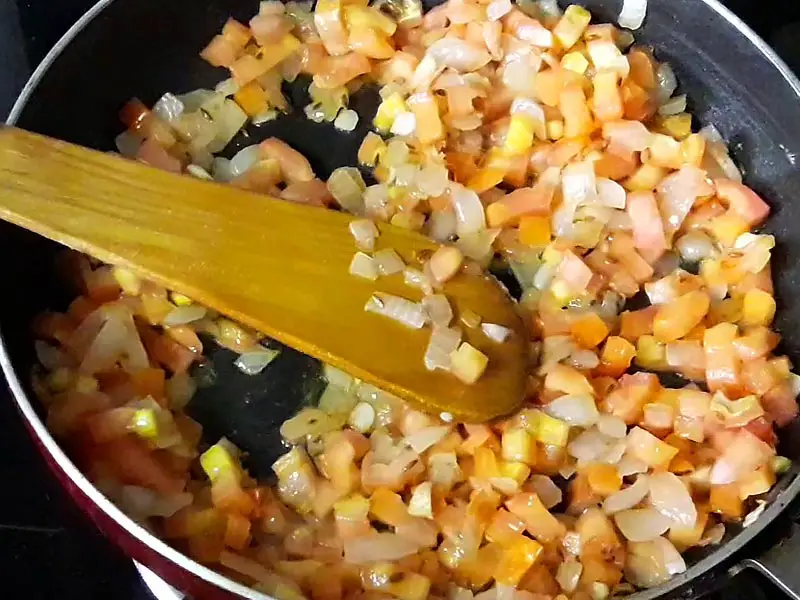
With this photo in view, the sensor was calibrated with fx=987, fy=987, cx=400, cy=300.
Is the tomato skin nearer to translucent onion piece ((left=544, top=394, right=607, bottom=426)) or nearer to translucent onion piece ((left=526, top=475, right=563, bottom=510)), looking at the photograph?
translucent onion piece ((left=544, top=394, right=607, bottom=426))

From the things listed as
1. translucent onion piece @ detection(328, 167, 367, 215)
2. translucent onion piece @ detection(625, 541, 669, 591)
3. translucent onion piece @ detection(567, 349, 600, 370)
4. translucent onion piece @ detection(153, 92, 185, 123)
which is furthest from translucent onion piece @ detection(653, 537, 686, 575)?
translucent onion piece @ detection(153, 92, 185, 123)

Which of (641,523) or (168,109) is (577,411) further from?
(168,109)

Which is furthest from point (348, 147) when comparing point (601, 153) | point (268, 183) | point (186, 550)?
point (186, 550)

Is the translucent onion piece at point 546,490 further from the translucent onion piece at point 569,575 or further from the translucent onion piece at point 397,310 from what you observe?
the translucent onion piece at point 397,310

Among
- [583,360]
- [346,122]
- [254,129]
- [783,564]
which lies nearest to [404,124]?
[346,122]

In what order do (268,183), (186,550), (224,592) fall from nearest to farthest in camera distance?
(224,592) < (186,550) < (268,183)

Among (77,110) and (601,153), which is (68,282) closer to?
(77,110)
